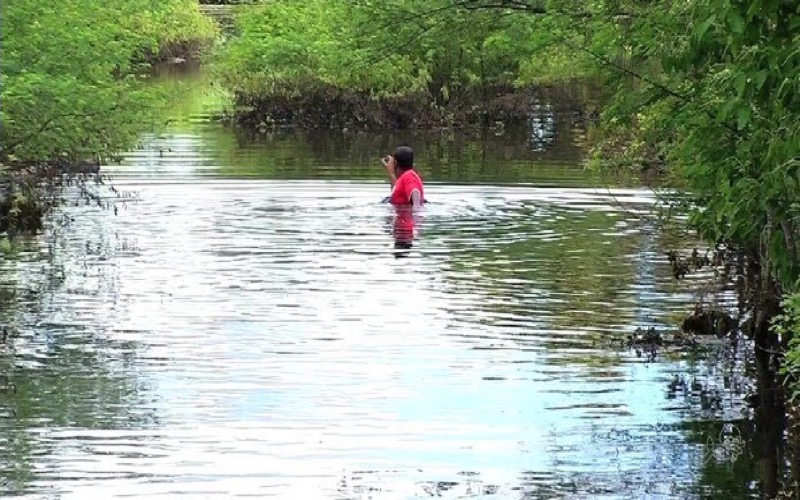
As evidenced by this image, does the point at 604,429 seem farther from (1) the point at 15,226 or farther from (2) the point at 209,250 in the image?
(1) the point at 15,226

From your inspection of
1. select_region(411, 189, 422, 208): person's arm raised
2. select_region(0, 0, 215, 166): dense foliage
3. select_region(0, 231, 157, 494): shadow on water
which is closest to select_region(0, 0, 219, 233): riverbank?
select_region(0, 0, 215, 166): dense foliage

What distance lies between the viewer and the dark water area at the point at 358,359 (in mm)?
12242

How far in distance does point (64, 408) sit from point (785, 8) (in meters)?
7.07

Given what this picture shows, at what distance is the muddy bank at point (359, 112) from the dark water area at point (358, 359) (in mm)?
20585

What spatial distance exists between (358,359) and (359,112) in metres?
34.3

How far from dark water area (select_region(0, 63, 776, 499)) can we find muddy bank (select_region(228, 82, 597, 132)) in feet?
67.5

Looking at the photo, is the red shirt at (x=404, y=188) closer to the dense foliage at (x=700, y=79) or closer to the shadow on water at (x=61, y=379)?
the dense foliage at (x=700, y=79)

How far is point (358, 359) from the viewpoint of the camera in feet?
52.7

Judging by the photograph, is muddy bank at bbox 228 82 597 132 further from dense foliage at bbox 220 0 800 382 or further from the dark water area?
dense foliage at bbox 220 0 800 382

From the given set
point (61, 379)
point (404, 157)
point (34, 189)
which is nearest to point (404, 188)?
→ point (404, 157)

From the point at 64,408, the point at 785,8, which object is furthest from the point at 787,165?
the point at 64,408

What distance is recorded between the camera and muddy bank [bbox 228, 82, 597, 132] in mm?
49875

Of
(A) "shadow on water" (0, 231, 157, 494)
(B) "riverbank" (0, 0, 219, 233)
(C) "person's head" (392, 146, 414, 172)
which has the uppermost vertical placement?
(B) "riverbank" (0, 0, 219, 233)

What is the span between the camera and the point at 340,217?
88.9 feet
